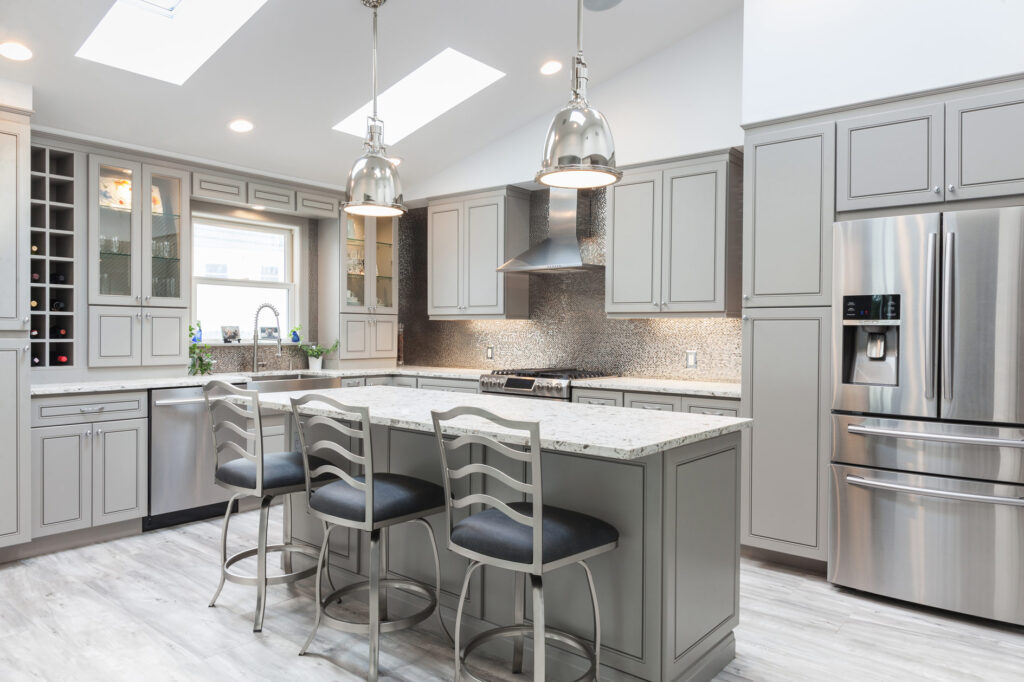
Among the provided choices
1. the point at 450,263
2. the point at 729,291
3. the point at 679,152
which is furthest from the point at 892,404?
the point at 450,263

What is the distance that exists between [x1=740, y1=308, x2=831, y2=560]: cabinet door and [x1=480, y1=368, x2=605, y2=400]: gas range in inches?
49.2

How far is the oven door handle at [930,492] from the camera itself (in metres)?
2.80

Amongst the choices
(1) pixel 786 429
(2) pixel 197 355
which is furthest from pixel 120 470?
(1) pixel 786 429

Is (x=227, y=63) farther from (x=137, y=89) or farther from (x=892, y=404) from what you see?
(x=892, y=404)

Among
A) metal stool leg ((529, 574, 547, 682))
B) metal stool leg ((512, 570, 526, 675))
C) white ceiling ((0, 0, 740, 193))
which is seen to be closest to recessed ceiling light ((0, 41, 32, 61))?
white ceiling ((0, 0, 740, 193))

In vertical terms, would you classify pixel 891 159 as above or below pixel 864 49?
below

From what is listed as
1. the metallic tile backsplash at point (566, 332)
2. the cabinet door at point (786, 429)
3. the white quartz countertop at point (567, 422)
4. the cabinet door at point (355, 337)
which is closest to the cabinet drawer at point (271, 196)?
the cabinet door at point (355, 337)

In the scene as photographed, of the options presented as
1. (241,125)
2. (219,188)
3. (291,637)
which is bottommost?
(291,637)

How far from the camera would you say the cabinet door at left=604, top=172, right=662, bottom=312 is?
4.36m

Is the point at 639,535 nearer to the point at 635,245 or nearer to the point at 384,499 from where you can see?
the point at 384,499

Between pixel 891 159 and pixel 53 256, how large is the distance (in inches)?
184

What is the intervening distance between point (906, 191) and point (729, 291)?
118 cm

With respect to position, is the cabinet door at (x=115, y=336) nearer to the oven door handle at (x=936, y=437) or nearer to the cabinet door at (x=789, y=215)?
the cabinet door at (x=789, y=215)

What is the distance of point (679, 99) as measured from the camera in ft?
14.3
